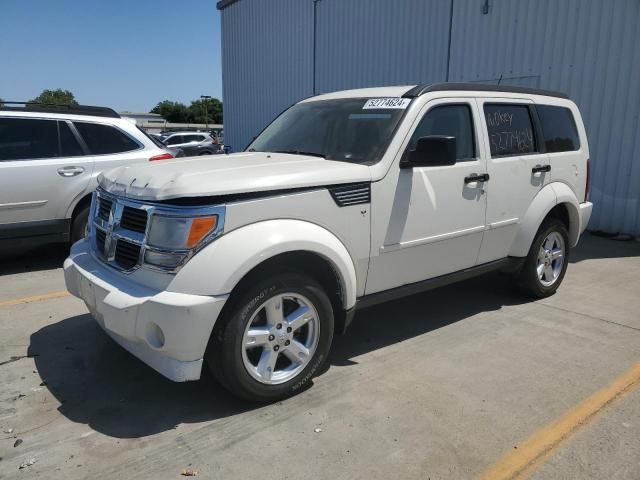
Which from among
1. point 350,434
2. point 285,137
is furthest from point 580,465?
point 285,137

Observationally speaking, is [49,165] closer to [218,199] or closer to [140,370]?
[140,370]

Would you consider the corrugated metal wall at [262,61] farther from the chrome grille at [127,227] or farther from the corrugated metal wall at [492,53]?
the chrome grille at [127,227]

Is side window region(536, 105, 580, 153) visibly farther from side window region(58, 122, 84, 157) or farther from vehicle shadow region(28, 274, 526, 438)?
side window region(58, 122, 84, 157)

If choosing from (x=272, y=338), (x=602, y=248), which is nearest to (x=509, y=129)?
(x=272, y=338)

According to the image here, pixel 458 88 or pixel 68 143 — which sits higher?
pixel 458 88

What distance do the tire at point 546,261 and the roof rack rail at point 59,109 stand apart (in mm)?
5186

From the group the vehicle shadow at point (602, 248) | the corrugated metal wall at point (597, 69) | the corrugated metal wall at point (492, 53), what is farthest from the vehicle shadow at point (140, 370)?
the corrugated metal wall at point (492, 53)

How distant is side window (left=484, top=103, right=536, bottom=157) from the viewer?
448 centimetres

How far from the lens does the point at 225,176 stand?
3.09 meters

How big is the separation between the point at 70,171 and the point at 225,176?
149 inches

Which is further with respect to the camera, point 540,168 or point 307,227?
point 540,168

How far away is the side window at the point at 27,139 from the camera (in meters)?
5.88

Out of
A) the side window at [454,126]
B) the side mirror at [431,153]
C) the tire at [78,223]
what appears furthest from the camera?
the tire at [78,223]

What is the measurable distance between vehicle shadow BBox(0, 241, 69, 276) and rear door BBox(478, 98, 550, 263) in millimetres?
4989
